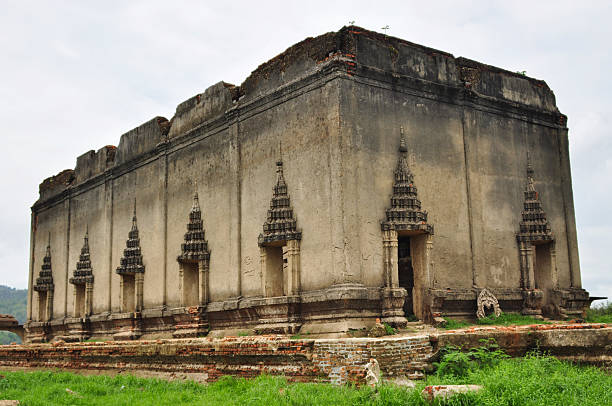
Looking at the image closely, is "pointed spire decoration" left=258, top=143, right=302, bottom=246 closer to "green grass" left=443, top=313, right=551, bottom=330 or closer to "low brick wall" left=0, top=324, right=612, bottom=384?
"low brick wall" left=0, top=324, right=612, bottom=384

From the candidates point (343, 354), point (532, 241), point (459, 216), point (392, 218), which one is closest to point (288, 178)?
point (392, 218)

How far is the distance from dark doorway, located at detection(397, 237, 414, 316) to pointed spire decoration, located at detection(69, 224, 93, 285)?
10.4 m

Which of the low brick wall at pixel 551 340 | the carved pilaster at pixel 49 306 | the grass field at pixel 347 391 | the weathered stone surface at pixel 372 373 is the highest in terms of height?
the carved pilaster at pixel 49 306

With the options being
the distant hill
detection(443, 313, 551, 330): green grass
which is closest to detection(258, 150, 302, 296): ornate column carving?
detection(443, 313, 551, 330): green grass

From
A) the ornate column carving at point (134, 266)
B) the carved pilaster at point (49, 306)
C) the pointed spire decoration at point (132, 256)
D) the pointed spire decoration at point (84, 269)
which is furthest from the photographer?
the carved pilaster at point (49, 306)

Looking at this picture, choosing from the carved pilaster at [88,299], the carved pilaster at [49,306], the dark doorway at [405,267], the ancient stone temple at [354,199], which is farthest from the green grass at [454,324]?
the carved pilaster at [49,306]

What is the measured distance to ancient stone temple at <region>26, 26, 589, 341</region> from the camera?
12312mm

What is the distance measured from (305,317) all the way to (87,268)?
10.1m

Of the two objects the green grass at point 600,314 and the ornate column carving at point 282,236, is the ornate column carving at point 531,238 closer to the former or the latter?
the green grass at point 600,314

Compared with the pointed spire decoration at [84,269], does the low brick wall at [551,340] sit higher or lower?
lower

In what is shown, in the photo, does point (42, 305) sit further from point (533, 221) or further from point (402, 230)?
point (533, 221)

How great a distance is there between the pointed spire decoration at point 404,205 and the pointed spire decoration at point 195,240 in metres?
4.87

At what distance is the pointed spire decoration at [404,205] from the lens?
12453 mm

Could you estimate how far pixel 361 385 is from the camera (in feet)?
30.6
